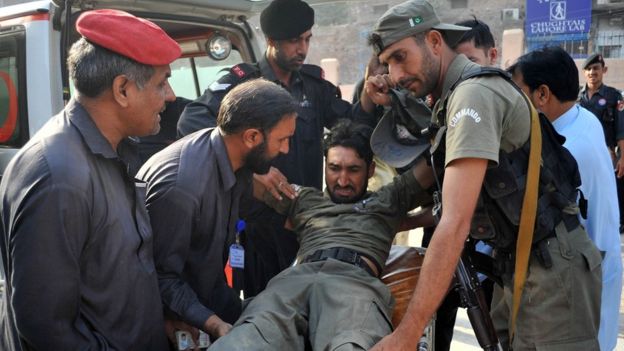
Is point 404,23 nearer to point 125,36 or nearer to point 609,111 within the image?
point 125,36

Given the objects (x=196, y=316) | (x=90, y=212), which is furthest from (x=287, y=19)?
(x=90, y=212)

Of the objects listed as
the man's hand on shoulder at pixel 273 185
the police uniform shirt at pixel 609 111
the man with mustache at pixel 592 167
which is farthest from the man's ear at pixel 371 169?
the police uniform shirt at pixel 609 111

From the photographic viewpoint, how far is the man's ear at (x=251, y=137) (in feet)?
7.10

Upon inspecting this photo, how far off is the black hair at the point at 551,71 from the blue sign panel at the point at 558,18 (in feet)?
60.4

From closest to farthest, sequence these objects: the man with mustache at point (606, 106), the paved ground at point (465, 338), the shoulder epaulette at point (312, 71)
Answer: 1. the shoulder epaulette at point (312, 71)
2. the paved ground at point (465, 338)
3. the man with mustache at point (606, 106)

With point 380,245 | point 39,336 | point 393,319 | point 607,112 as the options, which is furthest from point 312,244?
point 607,112

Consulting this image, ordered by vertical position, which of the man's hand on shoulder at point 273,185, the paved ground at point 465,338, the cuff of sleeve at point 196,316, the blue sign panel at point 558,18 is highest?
the man's hand on shoulder at point 273,185

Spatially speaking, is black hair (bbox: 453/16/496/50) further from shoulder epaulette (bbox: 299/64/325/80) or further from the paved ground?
the paved ground

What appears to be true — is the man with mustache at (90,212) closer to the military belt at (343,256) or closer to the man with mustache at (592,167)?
the military belt at (343,256)

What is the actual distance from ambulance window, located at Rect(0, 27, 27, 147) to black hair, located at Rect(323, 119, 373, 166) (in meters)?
1.59

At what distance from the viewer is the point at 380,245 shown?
2.70 meters

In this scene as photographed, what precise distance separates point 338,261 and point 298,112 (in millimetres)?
953

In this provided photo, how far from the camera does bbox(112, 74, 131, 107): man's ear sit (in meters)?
1.57

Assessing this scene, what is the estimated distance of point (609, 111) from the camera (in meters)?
6.34
